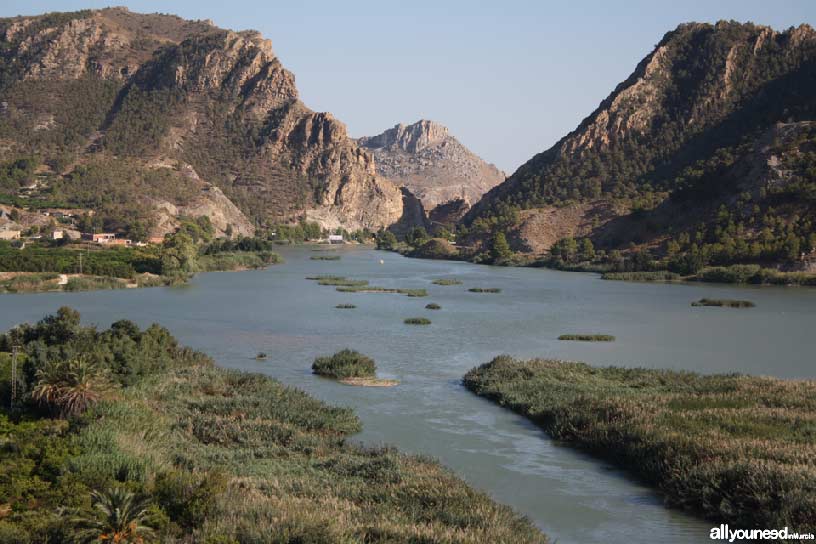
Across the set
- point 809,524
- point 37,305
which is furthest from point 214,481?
point 37,305

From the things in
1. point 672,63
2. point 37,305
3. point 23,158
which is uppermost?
point 672,63

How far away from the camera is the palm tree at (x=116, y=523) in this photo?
39.8 feet

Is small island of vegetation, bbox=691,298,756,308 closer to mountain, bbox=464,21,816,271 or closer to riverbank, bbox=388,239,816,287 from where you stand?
riverbank, bbox=388,239,816,287

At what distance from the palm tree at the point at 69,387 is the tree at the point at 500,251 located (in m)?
85.2

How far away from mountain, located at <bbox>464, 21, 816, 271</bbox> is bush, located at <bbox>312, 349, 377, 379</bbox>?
5600 cm

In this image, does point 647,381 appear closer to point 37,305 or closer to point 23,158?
point 37,305

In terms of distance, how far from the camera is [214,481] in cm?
1470

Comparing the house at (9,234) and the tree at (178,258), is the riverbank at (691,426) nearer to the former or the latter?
the tree at (178,258)

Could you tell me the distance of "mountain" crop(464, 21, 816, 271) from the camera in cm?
8306

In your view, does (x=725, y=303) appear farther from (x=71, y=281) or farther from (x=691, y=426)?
(x=71, y=281)

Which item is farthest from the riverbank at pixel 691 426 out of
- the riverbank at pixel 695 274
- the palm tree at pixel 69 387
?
the riverbank at pixel 695 274

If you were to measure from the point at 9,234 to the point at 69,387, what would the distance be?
8023cm

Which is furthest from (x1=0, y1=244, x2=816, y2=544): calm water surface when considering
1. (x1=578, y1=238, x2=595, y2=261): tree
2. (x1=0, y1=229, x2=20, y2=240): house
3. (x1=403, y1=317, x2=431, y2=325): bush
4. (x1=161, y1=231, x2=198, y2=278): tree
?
(x1=0, y1=229, x2=20, y2=240): house

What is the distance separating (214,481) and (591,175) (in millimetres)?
117511
